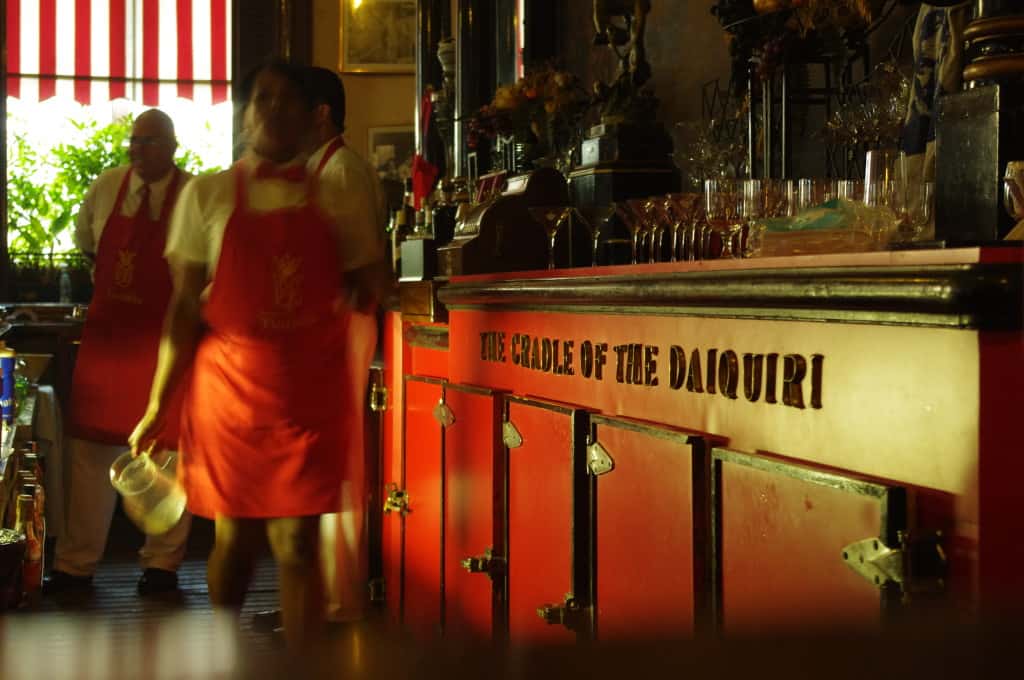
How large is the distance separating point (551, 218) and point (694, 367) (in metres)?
1.51

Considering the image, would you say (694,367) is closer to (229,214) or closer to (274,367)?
(274,367)

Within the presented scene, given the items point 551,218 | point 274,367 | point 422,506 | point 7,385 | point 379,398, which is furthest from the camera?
point 379,398

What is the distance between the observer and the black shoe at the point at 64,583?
4.69 metres

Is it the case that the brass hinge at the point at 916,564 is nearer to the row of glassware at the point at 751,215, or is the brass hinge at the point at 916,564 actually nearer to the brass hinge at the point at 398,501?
the row of glassware at the point at 751,215

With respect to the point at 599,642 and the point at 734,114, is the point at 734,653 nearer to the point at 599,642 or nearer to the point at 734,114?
the point at 599,642

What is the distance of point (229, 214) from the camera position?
2.66 meters

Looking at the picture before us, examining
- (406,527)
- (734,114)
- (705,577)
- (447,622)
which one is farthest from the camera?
(734,114)

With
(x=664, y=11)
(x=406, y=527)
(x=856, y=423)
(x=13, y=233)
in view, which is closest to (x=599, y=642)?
(x=856, y=423)

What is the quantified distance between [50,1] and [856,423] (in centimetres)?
989

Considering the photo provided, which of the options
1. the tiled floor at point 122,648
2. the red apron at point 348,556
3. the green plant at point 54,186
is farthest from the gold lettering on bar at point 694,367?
the green plant at point 54,186

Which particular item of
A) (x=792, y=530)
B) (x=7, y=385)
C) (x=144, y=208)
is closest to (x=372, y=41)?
(x=144, y=208)

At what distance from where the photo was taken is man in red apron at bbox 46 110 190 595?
455 centimetres

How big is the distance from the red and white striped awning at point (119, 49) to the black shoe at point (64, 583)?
6.45 meters

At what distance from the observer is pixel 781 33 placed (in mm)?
3105
